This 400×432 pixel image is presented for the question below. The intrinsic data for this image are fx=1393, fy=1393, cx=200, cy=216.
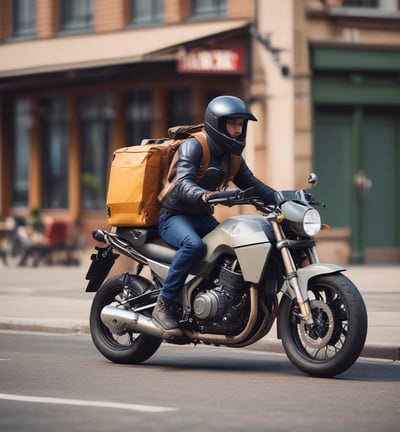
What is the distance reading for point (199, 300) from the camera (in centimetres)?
973

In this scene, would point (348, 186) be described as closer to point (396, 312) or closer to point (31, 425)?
point (396, 312)

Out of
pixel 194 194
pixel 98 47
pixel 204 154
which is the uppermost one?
pixel 204 154

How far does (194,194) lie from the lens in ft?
31.5

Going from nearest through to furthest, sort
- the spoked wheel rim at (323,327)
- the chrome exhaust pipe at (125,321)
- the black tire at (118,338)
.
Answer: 1. the spoked wheel rim at (323,327)
2. the chrome exhaust pipe at (125,321)
3. the black tire at (118,338)

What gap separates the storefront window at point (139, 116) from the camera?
87.2ft

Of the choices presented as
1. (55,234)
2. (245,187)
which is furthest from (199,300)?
(55,234)

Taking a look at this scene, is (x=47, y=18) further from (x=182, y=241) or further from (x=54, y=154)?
(x=182, y=241)

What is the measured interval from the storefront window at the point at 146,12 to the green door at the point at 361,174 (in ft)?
14.6

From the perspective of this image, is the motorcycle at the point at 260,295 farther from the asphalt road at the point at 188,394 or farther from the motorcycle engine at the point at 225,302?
the asphalt road at the point at 188,394

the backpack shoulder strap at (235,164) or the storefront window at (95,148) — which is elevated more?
the backpack shoulder strap at (235,164)

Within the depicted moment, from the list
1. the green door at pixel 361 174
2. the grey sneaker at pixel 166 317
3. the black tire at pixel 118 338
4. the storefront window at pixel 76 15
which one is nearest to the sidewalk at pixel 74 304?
the green door at pixel 361 174

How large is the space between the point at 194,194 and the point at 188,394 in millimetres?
1648

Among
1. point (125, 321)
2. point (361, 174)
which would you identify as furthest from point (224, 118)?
point (361, 174)

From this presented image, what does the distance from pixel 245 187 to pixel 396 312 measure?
4.17 meters
